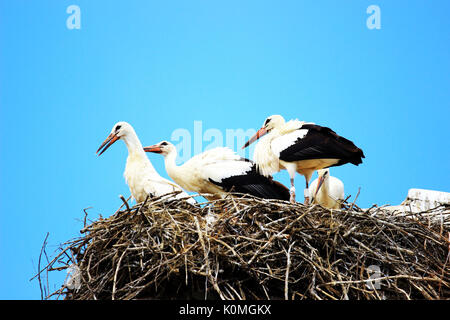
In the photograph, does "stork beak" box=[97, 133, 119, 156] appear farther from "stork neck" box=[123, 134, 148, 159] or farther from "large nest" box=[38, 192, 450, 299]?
"large nest" box=[38, 192, 450, 299]

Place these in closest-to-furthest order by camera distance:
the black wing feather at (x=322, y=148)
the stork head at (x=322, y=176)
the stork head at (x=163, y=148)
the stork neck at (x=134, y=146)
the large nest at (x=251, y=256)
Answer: the large nest at (x=251, y=256) → the black wing feather at (x=322, y=148) → the stork neck at (x=134, y=146) → the stork head at (x=163, y=148) → the stork head at (x=322, y=176)

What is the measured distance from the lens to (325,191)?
5293mm

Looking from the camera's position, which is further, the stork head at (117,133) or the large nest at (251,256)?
the stork head at (117,133)

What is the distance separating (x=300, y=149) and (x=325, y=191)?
0.99 metres

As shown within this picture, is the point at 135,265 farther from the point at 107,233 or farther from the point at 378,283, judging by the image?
the point at 378,283

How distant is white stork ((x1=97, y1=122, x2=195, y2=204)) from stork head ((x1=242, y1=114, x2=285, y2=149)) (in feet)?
3.06

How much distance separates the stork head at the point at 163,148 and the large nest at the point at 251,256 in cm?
160

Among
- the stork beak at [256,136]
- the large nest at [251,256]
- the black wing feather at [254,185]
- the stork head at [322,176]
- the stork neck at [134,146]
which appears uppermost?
the stork beak at [256,136]

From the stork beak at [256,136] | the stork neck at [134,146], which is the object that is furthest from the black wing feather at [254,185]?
the stork neck at [134,146]

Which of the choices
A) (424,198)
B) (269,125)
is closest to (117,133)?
(269,125)

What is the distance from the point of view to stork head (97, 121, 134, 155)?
4.70 m

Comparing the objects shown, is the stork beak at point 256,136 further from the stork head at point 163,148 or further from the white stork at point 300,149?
the stork head at point 163,148

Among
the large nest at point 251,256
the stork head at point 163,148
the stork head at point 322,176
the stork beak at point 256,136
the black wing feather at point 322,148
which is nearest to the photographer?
the large nest at point 251,256

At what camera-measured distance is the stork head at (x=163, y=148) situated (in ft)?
16.6
